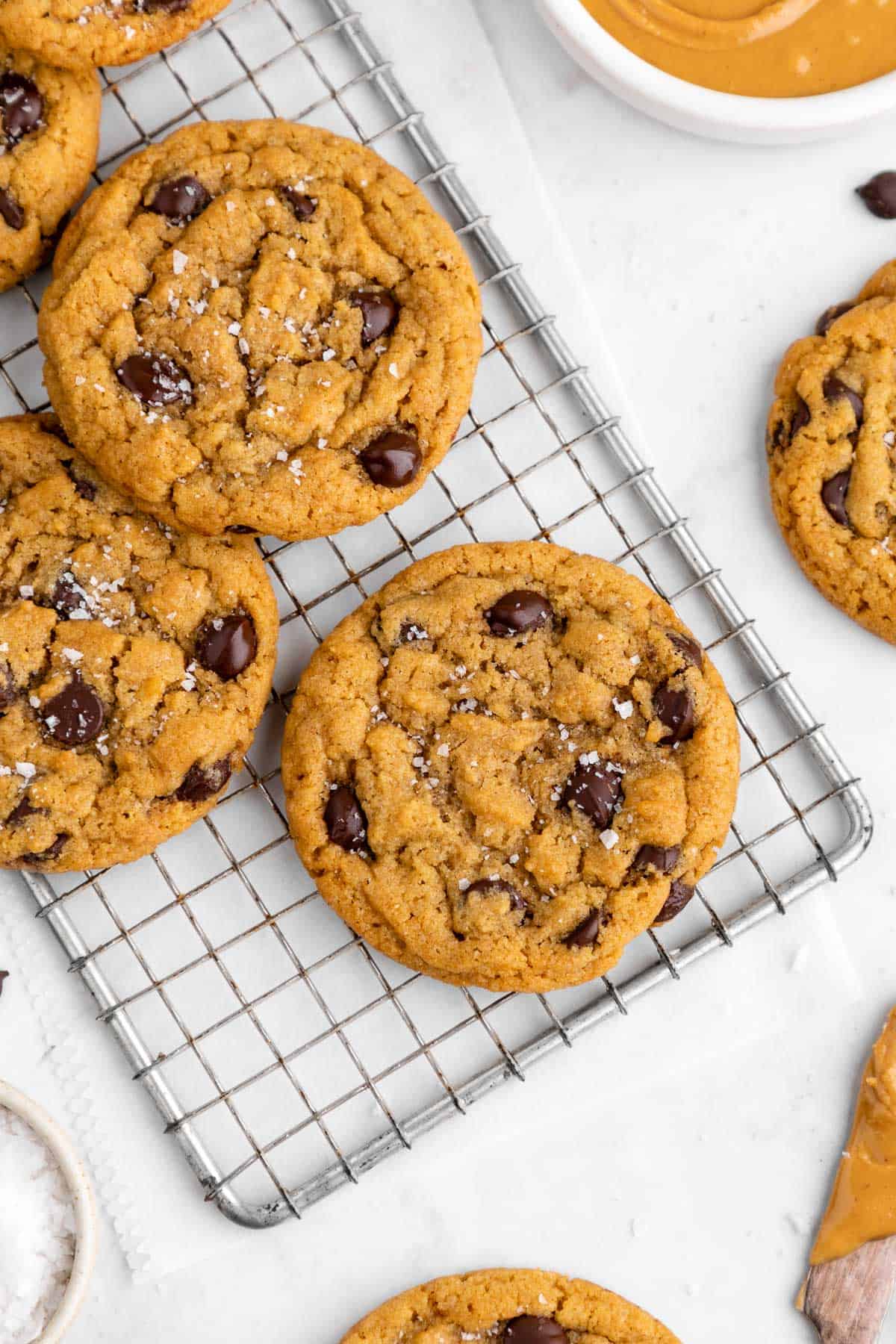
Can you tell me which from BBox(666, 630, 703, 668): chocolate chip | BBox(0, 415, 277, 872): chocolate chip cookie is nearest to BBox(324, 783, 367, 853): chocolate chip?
BBox(0, 415, 277, 872): chocolate chip cookie

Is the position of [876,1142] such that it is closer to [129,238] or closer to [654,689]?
[654,689]

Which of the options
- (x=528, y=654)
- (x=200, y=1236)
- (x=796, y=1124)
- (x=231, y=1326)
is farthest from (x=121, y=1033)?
(x=796, y=1124)

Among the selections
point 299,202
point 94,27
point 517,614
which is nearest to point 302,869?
point 517,614

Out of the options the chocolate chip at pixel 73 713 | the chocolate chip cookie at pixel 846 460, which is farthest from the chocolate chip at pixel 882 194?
the chocolate chip at pixel 73 713

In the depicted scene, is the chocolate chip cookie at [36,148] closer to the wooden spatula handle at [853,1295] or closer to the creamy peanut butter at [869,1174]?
the creamy peanut butter at [869,1174]

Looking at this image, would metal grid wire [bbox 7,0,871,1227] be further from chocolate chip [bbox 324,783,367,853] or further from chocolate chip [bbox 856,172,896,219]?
chocolate chip [bbox 856,172,896,219]

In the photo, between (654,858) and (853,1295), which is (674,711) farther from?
(853,1295)
